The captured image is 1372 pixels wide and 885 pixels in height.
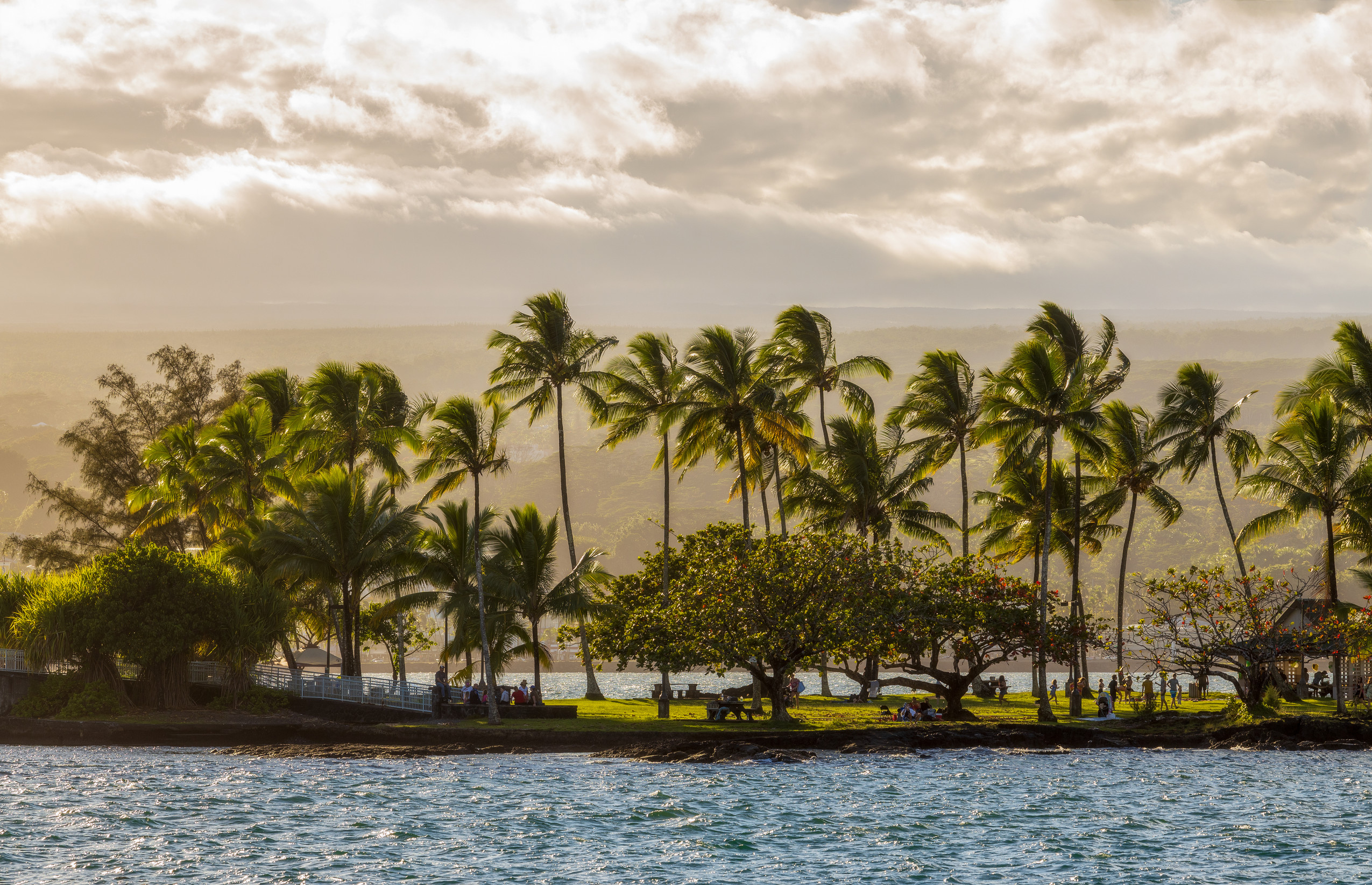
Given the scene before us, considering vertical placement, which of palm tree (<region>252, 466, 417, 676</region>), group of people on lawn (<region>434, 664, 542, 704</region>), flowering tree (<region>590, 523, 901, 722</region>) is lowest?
group of people on lawn (<region>434, 664, 542, 704</region>)

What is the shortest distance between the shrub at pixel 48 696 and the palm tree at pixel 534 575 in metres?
16.2

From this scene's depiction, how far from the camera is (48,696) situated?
4503 centimetres

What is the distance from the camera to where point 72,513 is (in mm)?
70250

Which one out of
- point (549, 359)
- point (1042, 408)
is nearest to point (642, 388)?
point (549, 359)

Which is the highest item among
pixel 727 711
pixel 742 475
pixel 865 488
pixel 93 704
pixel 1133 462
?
pixel 1133 462

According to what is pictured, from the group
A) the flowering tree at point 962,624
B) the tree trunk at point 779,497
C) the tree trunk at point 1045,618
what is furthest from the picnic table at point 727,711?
the tree trunk at point 779,497

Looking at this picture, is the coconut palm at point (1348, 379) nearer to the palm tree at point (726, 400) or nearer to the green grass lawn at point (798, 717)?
the green grass lawn at point (798, 717)

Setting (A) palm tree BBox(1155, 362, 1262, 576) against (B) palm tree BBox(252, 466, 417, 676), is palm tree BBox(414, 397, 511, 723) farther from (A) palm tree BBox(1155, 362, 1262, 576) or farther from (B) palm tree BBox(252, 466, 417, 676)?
(A) palm tree BBox(1155, 362, 1262, 576)

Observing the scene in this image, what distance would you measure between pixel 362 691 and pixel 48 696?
1211 centimetres

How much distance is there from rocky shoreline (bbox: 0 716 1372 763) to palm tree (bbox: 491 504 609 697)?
735 cm

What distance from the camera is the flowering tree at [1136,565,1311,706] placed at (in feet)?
142

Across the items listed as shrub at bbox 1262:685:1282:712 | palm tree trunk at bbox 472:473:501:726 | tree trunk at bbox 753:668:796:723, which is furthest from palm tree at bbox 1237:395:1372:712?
palm tree trunk at bbox 472:473:501:726

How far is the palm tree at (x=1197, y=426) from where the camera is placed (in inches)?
2153

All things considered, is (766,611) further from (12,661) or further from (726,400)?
(12,661)
